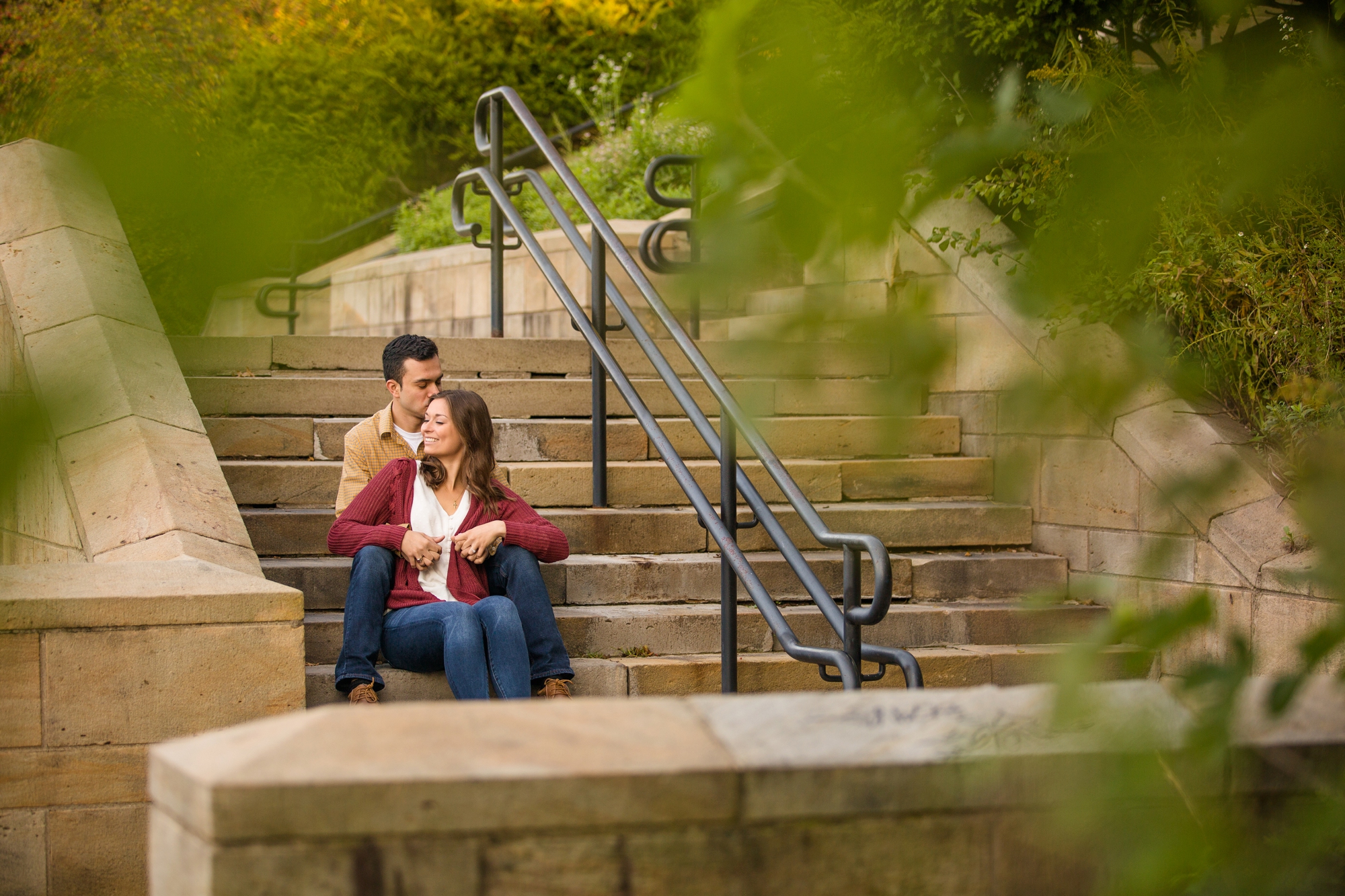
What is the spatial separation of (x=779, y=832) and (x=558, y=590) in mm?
2636

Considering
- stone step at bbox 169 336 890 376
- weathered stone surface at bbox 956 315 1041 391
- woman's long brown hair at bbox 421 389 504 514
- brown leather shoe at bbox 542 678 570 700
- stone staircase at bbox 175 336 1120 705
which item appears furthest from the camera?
stone step at bbox 169 336 890 376

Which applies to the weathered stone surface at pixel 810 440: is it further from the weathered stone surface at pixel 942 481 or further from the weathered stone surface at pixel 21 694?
the weathered stone surface at pixel 21 694

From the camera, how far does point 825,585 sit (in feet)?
14.5

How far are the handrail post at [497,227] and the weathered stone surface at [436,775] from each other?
4.17m

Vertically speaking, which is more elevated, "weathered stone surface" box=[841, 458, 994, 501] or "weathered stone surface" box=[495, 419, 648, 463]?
"weathered stone surface" box=[495, 419, 648, 463]

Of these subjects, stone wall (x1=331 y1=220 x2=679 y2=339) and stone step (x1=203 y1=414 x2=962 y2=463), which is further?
stone wall (x1=331 y1=220 x2=679 y2=339)

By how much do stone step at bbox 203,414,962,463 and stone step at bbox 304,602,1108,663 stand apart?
2.24ft

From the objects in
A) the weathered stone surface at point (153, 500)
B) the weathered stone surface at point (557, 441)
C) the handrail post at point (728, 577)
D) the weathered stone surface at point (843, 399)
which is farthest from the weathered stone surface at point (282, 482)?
the weathered stone surface at point (843, 399)

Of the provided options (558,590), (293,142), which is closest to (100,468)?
(558,590)

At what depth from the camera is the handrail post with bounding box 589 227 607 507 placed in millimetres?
4617

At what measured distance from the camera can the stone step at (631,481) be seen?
4.51m

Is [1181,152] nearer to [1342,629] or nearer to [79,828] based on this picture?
[1342,629]

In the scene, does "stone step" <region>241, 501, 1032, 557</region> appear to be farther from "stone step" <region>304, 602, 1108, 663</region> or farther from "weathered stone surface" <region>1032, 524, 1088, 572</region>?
"stone step" <region>304, 602, 1108, 663</region>

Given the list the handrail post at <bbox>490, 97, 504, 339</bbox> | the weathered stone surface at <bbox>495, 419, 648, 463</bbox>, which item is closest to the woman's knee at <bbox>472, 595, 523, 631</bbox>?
the weathered stone surface at <bbox>495, 419, 648, 463</bbox>
